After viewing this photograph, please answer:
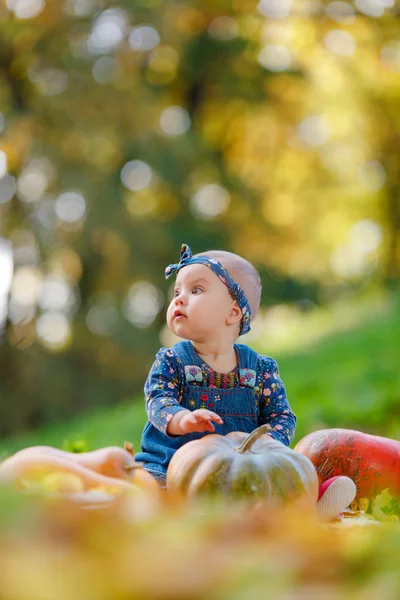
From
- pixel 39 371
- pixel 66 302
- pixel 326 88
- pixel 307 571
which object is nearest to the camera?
pixel 307 571

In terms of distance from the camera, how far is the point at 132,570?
1.17m

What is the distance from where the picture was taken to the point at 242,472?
258 centimetres

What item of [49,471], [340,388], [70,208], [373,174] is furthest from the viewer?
[373,174]

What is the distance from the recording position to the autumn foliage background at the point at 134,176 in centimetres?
1727

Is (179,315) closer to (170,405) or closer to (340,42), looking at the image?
(170,405)

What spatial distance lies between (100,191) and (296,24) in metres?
7.96

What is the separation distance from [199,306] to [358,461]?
932mm

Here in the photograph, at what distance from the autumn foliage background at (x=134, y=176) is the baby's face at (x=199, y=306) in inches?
358

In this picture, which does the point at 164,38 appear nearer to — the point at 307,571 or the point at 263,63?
the point at 263,63

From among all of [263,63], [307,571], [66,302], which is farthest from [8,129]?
[307,571]

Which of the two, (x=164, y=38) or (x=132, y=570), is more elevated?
(x=164, y=38)

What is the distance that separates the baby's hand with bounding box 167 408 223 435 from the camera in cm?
278

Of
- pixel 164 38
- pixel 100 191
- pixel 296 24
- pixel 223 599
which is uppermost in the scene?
pixel 296 24

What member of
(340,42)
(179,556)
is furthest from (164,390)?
(340,42)
